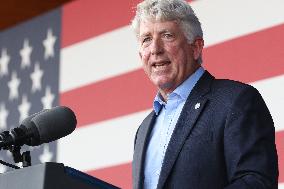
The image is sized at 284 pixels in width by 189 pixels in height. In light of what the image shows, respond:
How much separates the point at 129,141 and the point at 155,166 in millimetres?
1575

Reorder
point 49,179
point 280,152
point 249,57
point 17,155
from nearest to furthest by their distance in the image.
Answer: point 49,179, point 17,155, point 280,152, point 249,57

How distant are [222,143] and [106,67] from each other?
196 centimetres

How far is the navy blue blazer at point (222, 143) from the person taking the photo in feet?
3.86

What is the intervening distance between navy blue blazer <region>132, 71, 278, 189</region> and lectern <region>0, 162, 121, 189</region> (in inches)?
11.6

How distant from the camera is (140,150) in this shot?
1.43 m

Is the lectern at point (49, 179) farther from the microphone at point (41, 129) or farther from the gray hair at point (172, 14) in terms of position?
the gray hair at point (172, 14)

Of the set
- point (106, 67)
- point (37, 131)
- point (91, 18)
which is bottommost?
point (37, 131)

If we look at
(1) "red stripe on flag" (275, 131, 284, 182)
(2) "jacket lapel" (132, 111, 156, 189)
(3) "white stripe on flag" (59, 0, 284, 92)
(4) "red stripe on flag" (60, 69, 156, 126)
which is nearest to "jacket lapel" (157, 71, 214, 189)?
(2) "jacket lapel" (132, 111, 156, 189)

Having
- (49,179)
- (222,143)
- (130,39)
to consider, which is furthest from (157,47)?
(130,39)

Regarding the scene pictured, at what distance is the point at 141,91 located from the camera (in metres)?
2.95

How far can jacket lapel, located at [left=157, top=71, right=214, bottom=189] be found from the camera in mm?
1275

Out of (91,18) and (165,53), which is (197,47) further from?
(91,18)

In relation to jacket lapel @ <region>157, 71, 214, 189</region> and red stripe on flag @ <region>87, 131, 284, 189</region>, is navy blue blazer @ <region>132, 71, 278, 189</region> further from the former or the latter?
red stripe on flag @ <region>87, 131, 284, 189</region>

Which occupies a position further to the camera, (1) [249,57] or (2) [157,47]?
(1) [249,57]
